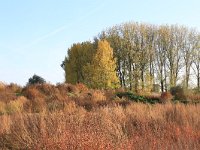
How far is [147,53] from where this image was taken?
53.7 meters

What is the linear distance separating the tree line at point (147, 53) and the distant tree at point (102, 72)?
5844mm

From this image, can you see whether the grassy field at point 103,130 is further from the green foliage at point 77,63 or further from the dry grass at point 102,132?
the green foliage at point 77,63

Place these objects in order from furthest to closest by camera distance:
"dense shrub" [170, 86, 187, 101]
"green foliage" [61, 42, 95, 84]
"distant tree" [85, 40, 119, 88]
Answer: "green foliage" [61, 42, 95, 84], "distant tree" [85, 40, 119, 88], "dense shrub" [170, 86, 187, 101]

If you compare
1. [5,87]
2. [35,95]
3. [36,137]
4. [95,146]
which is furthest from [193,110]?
[5,87]

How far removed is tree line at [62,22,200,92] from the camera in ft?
A: 173

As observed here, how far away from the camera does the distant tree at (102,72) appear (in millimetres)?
45281

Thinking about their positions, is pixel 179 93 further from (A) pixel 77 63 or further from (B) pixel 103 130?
(B) pixel 103 130

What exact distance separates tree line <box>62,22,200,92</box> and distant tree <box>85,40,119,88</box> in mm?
5844

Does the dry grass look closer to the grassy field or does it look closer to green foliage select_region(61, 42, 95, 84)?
the grassy field

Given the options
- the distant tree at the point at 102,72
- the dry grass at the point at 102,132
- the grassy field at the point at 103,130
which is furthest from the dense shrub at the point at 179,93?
the dry grass at the point at 102,132

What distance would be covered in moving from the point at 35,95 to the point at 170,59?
3283 centimetres

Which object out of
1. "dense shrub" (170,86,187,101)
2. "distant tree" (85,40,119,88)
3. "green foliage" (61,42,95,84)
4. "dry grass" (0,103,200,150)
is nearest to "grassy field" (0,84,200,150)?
"dry grass" (0,103,200,150)

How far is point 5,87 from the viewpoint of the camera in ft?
96.1

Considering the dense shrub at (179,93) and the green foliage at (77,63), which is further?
the green foliage at (77,63)
